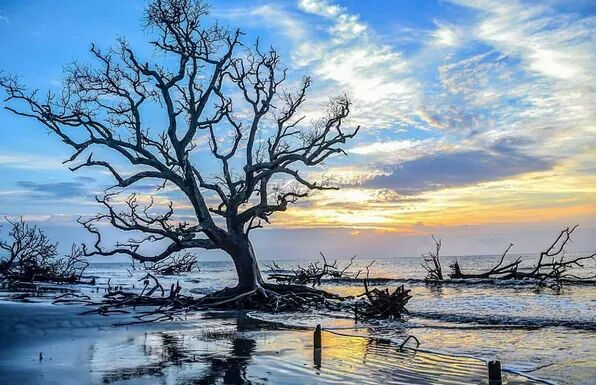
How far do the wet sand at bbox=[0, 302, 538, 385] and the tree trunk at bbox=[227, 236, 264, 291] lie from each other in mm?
5677

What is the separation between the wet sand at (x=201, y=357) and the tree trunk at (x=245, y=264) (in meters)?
5.68

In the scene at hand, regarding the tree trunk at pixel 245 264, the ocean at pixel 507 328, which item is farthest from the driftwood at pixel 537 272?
the tree trunk at pixel 245 264

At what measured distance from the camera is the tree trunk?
845 inches

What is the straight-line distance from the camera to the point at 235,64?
Answer: 22.7 meters

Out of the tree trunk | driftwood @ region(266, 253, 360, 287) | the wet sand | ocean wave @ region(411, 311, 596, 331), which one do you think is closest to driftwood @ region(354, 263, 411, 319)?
ocean wave @ region(411, 311, 596, 331)

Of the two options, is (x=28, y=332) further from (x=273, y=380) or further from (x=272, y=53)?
(x=272, y=53)

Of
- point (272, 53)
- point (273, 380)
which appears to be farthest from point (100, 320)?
point (272, 53)

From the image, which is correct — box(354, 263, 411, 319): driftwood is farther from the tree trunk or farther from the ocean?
the tree trunk

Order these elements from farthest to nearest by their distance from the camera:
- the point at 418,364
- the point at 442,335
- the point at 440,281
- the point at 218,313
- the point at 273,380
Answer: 1. the point at 440,281
2. the point at 218,313
3. the point at 442,335
4. the point at 418,364
5. the point at 273,380

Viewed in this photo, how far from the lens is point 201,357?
10531 mm

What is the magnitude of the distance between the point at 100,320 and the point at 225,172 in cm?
812

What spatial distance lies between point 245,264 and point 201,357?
1110 centimetres

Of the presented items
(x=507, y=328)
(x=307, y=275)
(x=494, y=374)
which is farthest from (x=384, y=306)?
(x=307, y=275)

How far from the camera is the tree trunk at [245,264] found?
2147cm
